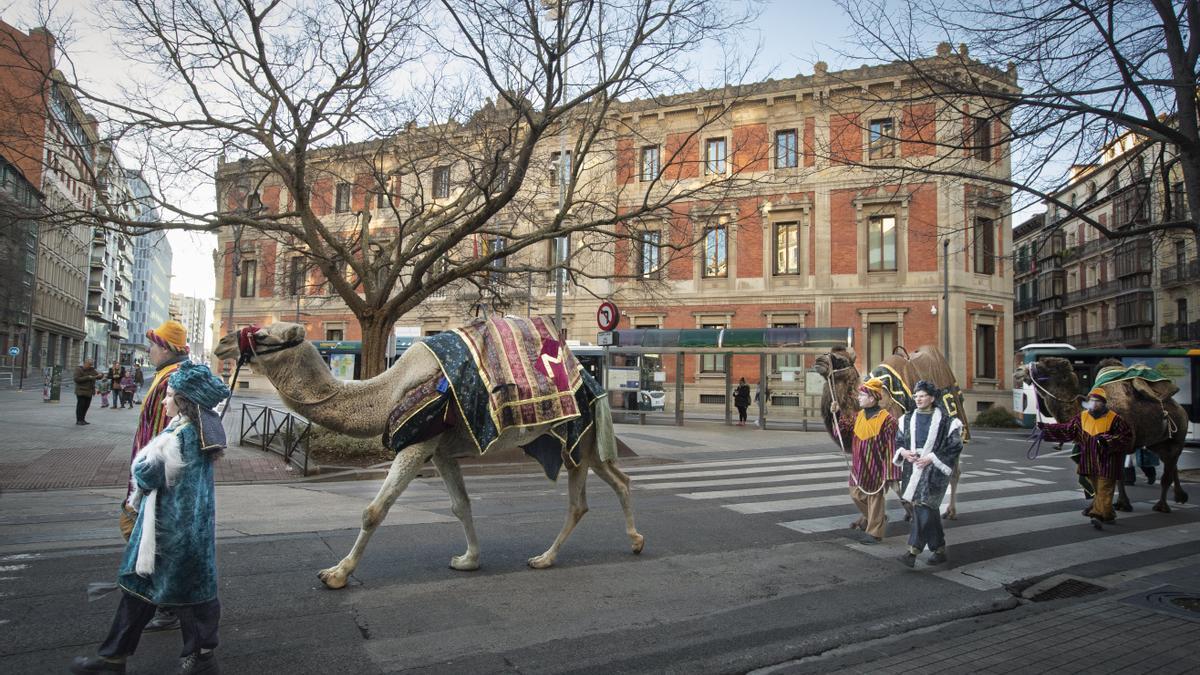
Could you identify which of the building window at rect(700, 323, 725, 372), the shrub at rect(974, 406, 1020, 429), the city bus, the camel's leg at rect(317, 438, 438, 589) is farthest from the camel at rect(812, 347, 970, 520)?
the shrub at rect(974, 406, 1020, 429)

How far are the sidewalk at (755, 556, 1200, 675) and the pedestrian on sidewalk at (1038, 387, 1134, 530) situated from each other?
3.04 m

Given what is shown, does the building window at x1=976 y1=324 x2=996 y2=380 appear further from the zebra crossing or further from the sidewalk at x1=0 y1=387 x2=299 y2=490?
the sidewalk at x1=0 y1=387 x2=299 y2=490

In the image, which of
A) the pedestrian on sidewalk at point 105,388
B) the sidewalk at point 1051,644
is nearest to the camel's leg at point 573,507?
the sidewalk at point 1051,644

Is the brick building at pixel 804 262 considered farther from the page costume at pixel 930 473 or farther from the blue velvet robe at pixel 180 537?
the blue velvet robe at pixel 180 537

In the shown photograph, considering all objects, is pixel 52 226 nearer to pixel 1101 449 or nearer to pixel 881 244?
pixel 1101 449

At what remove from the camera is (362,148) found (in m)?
15.6

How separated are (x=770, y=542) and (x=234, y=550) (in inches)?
199

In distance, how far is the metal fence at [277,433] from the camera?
12738 mm

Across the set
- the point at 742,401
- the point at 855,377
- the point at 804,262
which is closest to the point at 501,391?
the point at 855,377

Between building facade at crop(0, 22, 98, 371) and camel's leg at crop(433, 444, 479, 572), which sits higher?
building facade at crop(0, 22, 98, 371)

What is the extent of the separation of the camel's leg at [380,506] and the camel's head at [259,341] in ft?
3.72

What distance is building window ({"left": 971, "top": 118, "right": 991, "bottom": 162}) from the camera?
7.34 metres

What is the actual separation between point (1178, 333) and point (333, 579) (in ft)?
174

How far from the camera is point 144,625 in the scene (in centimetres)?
356
